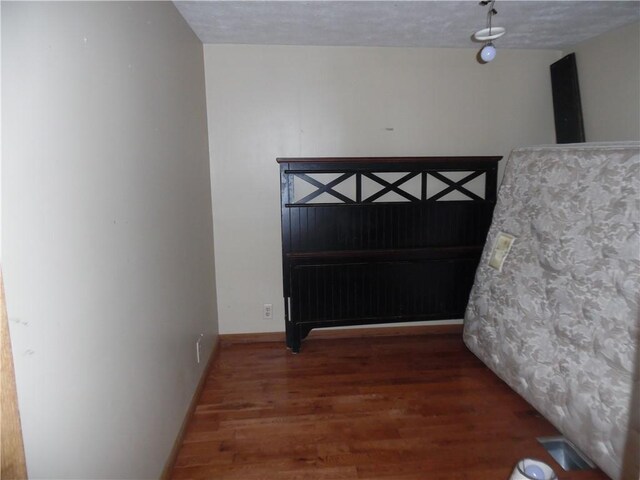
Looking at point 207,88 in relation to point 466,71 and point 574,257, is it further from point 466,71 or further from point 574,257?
point 574,257

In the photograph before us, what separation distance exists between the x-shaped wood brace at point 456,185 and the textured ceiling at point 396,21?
96 cm

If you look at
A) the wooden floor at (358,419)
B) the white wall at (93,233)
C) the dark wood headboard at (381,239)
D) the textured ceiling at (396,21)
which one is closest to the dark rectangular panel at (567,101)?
the textured ceiling at (396,21)

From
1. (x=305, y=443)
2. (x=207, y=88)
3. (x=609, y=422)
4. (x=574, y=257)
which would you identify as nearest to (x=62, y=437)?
(x=305, y=443)

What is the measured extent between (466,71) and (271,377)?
8.95 feet

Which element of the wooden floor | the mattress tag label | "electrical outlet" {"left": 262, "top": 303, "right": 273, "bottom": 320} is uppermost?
the mattress tag label

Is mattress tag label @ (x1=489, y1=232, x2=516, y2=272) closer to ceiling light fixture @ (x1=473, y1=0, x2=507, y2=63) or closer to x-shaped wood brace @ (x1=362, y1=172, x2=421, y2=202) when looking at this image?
x-shaped wood brace @ (x1=362, y1=172, x2=421, y2=202)

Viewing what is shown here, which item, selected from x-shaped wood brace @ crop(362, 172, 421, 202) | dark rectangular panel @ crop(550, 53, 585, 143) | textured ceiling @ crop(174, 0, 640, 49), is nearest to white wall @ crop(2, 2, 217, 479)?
textured ceiling @ crop(174, 0, 640, 49)

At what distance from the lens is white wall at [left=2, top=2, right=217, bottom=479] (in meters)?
0.87

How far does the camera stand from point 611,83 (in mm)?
2633

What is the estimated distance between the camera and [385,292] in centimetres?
295

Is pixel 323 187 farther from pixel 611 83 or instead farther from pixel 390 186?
pixel 611 83

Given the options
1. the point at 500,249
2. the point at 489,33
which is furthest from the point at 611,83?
the point at 500,249

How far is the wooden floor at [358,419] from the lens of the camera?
1.81m

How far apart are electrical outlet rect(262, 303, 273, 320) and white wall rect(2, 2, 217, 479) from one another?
3.61 ft
